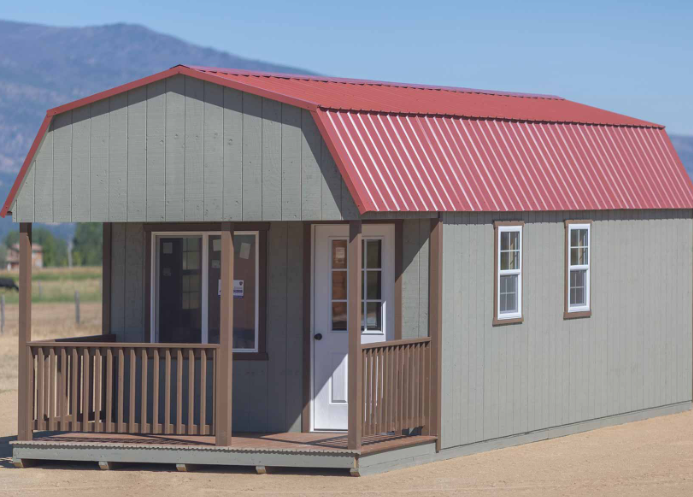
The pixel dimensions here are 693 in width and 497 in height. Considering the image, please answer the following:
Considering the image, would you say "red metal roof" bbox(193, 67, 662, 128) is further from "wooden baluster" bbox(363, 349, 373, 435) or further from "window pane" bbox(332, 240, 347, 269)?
"wooden baluster" bbox(363, 349, 373, 435)

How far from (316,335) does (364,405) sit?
1.40 m

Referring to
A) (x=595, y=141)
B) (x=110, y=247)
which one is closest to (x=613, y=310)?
(x=595, y=141)

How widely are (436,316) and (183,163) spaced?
302 cm

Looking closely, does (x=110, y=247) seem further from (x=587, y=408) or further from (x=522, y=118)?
(x=587, y=408)

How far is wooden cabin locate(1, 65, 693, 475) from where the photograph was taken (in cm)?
1116

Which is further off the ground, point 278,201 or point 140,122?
point 140,122

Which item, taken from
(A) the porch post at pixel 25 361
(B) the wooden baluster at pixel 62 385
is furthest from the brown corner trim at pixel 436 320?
(A) the porch post at pixel 25 361

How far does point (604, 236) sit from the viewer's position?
1430 centimetres

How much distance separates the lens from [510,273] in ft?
42.2

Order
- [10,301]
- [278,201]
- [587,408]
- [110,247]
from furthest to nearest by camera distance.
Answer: [10,301], [587,408], [110,247], [278,201]

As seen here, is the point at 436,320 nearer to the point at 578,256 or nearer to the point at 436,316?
the point at 436,316

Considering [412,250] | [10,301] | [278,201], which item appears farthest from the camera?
[10,301]

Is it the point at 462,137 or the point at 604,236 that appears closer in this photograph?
the point at 462,137

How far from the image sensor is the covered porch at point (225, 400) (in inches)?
433
